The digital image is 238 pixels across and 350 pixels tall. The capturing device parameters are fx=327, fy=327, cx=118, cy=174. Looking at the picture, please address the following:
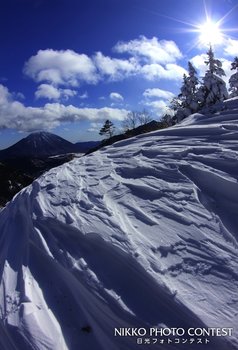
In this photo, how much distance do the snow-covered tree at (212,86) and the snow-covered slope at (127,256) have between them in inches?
884

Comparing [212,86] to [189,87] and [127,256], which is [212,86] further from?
[127,256]

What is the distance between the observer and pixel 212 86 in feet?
90.7

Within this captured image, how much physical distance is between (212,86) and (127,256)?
26.5 metres

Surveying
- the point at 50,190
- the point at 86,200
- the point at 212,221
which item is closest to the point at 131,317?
the point at 212,221

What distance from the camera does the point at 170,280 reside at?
3.30m

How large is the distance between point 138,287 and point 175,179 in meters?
2.37

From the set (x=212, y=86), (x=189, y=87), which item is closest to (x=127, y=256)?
(x=212, y=86)

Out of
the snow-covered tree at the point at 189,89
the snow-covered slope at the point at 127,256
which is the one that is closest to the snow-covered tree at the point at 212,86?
the snow-covered tree at the point at 189,89

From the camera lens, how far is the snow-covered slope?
3104mm

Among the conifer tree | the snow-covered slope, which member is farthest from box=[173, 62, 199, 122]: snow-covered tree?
the snow-covered slope

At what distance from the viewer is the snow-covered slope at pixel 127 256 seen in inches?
122

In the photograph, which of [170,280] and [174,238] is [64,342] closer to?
[170,280]

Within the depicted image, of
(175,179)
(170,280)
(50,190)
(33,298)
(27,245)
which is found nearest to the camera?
(170,280)

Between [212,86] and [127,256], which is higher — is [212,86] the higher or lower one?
the higher one
